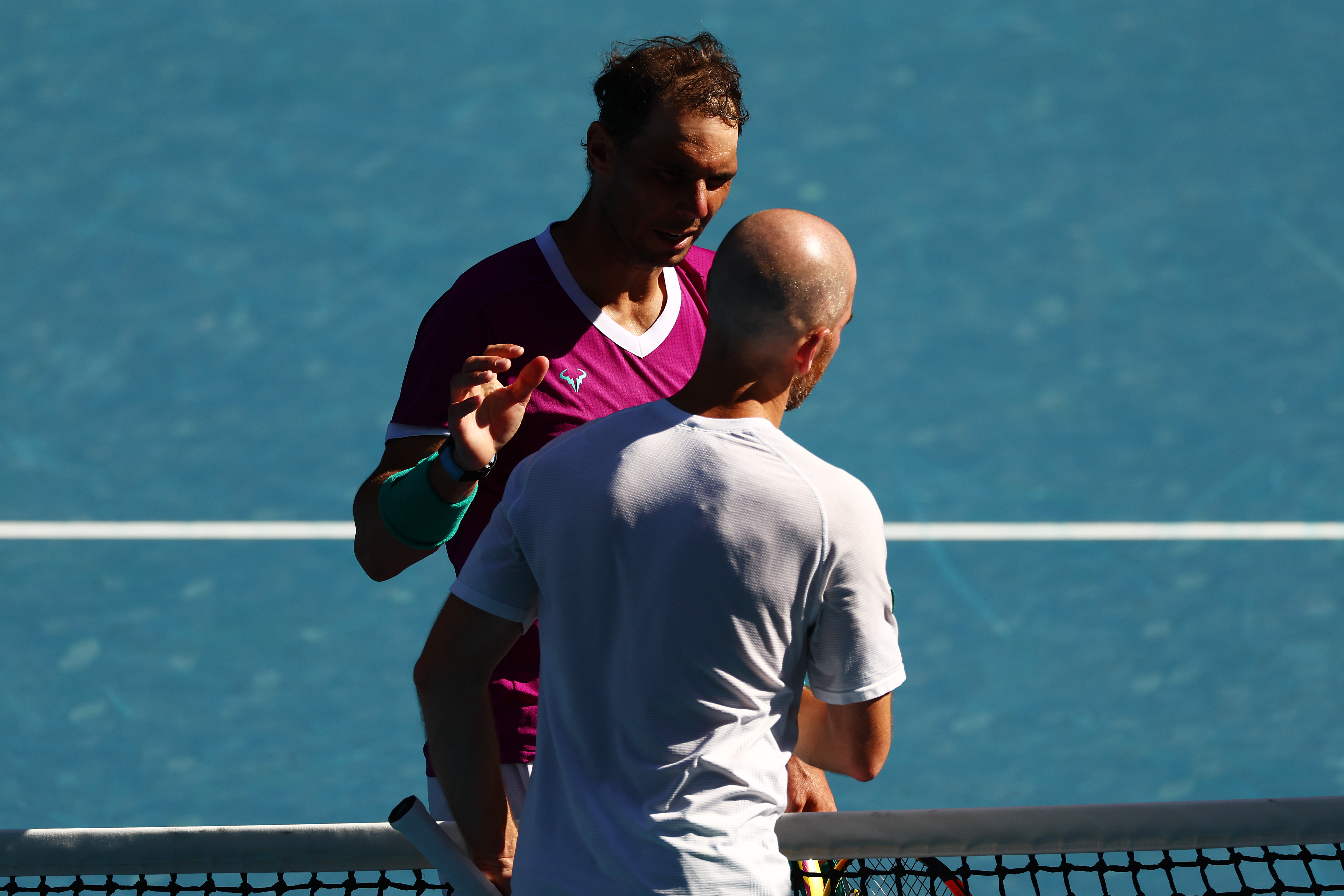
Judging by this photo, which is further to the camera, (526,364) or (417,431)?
(526,364)

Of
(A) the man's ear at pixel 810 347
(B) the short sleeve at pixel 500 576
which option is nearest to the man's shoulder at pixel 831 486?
(A) the man's ear at pixel 810 347

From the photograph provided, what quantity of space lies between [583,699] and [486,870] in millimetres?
454

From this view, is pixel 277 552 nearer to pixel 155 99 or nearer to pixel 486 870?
pixel 155 99

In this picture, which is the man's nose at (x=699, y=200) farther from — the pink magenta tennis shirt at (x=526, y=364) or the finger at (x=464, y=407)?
the finger at (x=464, y=407)

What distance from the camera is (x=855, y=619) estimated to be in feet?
5.78

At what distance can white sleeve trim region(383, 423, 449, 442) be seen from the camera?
2.25 metres

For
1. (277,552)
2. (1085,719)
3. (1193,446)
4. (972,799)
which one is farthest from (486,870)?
(1193,446)

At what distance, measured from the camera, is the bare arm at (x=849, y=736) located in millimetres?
1829

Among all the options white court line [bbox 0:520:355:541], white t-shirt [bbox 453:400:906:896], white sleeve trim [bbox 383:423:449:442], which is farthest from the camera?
white court line [bbox 0:520:355:541]

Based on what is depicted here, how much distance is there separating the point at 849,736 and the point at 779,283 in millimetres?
659

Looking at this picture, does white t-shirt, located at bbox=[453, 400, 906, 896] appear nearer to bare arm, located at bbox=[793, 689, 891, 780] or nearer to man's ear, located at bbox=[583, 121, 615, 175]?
bare arm, located at bbox=[793, 689, 891, 780]

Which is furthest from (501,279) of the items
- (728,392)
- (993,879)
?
(993,879)

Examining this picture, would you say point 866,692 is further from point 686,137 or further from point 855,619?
point 686,137

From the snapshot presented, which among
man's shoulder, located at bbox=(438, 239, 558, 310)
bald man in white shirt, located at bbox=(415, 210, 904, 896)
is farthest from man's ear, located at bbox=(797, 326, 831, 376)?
man's shoulder, located at bbox=(438, 239, 558, 310)
